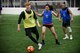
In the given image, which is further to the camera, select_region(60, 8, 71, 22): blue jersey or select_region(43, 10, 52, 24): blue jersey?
select_region(60, 8, 71, 22): blue jersey

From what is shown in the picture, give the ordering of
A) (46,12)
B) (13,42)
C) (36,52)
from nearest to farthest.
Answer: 1. (36,52)
2. (46,12)
3. (13,42)

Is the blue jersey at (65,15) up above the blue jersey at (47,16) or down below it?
below

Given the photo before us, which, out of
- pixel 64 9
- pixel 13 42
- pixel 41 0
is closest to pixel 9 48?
pixel 13 42

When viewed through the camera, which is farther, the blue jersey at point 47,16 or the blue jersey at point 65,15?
the blue jersey at point 65,15

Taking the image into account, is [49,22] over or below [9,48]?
over

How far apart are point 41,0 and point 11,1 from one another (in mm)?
4284

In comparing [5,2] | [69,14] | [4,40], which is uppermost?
[69,14]

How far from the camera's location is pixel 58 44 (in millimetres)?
13141

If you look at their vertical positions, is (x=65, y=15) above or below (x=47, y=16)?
below

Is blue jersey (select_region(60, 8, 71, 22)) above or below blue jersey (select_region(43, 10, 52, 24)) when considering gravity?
below

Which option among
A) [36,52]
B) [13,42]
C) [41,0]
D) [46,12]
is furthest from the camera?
[41,0]

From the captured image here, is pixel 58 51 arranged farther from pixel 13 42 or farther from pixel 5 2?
pixel 5 2

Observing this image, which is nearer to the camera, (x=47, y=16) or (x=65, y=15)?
(x=47, y=16)

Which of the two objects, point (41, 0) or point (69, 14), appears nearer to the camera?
point (69, 14)
